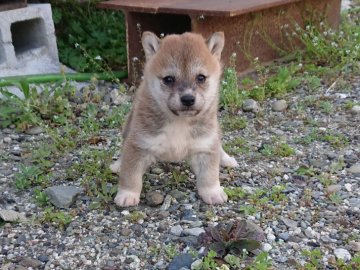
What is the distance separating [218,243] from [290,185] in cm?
96

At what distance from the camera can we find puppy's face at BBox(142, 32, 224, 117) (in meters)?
3.38

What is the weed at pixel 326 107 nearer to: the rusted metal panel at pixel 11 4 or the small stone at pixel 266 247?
the small stone at pixel 266 247

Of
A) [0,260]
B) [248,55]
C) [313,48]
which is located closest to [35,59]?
[248,55]

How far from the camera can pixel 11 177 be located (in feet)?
13.5

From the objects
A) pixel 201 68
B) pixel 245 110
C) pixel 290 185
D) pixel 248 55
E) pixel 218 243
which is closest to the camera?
pixel 218 243

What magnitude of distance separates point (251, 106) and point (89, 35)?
2.14 metres

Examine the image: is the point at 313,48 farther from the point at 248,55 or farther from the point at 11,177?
the point at 11,177

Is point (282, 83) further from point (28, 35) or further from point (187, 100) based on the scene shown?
point (28, 35)

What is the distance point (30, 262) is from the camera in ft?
10.3

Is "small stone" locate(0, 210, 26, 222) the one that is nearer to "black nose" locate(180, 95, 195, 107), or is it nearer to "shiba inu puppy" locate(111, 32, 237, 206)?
"shiba inu puppy" locate(111, 32, 237, 206)

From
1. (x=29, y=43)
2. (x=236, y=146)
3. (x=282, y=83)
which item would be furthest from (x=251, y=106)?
(x=29, y=43)

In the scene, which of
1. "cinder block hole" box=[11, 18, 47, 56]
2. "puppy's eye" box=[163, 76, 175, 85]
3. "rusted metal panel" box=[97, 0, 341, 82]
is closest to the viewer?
"puppy's eye" box=[163, 76, 175, 85]

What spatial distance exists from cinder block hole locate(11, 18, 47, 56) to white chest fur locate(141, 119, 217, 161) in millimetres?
2905

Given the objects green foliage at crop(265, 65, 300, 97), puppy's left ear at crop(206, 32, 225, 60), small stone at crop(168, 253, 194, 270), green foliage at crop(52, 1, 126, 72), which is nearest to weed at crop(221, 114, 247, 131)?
green foliage at crop(265, 65, 300, 97)
